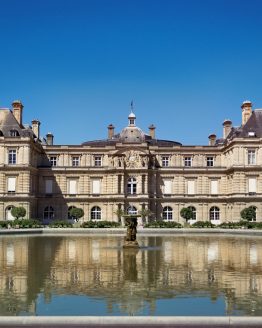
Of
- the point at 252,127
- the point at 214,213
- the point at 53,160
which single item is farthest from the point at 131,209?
the point at 252,127

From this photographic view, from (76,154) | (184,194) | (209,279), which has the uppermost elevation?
(76,154)

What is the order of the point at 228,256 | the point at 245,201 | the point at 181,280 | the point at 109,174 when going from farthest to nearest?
the point at 109,174, the point at 245,201, the point at 228,256, the point at 181,280

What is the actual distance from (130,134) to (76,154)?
7100mm

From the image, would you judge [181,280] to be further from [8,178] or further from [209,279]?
[8,178]

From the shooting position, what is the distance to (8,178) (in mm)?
53656

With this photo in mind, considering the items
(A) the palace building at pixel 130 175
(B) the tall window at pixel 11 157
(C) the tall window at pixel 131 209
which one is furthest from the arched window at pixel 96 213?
(B) the tall window at pixel 11 157

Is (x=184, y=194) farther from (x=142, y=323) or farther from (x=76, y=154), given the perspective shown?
(x=142, y=323)

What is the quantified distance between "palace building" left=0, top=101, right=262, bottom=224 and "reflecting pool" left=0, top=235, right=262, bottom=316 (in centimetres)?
3111

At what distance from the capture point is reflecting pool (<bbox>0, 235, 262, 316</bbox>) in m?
11.4

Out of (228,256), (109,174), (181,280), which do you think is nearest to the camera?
(181,280)

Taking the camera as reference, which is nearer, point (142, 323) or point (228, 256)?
point (142, 323)

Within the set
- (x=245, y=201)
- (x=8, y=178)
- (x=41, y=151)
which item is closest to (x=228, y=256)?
(x=245, y=201)

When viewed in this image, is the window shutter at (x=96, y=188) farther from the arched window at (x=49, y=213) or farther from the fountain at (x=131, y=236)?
the fountain at (x=131, y=236)

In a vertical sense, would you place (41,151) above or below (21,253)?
above
